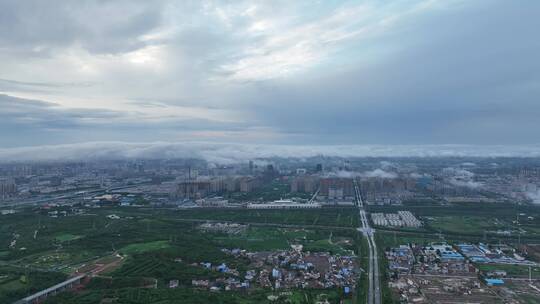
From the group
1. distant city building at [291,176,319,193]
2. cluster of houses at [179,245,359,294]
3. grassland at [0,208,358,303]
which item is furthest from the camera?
distant city building at [291,176,319,193]

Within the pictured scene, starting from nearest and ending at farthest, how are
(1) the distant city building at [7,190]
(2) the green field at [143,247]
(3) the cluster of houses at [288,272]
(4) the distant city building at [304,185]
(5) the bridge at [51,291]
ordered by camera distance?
1. (5) the bridge at [51,291]
2. (3) the cluster of houses at [288,272]
3. (2) the green field at [143,247]
4. (1) the distant city building at [7,190]
5. (4) the distant city building at [304,185]

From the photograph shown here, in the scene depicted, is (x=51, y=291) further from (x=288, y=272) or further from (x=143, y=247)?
(x=288, y=272)

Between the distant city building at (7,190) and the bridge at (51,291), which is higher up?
the distant city building at (7,190)

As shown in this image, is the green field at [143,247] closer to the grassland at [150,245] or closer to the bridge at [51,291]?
the grassland at [150,245]

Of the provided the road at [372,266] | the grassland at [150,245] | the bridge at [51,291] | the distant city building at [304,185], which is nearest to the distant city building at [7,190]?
the grassland at [150,245]

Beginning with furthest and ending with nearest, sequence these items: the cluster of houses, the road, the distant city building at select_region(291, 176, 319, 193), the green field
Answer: the distant city building at select_region(291, 176, 319, 193), the green field, the cluster of houses, the road

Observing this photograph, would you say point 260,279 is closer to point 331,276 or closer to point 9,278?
point 331,276

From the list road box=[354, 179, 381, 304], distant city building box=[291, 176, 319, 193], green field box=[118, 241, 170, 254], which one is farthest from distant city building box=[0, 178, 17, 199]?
road box=[354, 179, 381, 304]

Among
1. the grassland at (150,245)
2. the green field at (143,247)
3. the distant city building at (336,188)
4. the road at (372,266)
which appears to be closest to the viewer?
the grassland at (150,245)

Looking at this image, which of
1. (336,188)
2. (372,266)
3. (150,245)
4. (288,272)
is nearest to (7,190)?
(150,245)

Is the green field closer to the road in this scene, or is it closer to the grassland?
the grassland

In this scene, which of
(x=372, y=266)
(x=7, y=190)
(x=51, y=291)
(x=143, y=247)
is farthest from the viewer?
(x=7, y=190)
